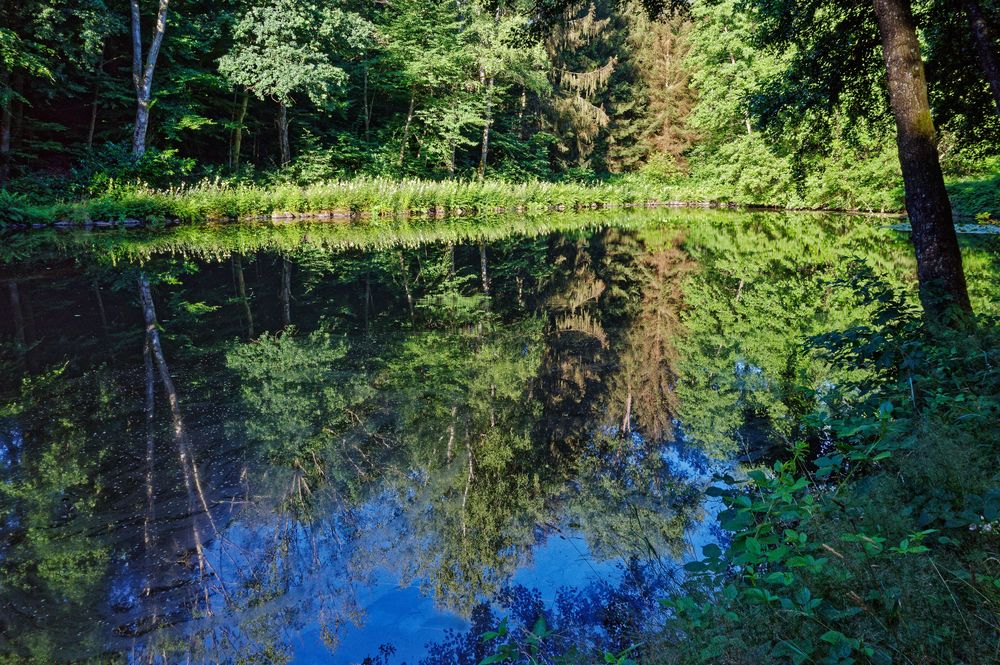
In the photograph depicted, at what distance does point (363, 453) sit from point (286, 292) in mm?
5522

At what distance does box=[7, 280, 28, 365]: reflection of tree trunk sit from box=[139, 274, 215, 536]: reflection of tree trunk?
1.07 metres

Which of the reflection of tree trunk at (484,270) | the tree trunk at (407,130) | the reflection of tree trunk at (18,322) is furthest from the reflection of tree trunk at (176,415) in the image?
the tree trunk at (407,130)

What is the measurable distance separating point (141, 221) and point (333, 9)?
36.2 ft

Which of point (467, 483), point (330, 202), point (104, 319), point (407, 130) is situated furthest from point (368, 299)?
point (407, 130)

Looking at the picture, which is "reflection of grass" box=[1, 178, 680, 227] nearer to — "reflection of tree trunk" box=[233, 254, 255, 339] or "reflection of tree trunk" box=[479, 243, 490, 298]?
"reflection of tree trunk" box=[233, 254, 255, 339]

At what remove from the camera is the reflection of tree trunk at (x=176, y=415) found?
11.2 feet

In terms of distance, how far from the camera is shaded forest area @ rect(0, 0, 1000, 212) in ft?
24.9

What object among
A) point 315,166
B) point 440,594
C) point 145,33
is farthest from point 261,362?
point 145,33

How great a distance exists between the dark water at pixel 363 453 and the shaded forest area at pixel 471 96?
3.21 metres

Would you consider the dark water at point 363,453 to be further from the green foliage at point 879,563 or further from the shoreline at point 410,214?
the shoreline at point 410,214

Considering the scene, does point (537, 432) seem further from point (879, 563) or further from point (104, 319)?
point (104, 319)

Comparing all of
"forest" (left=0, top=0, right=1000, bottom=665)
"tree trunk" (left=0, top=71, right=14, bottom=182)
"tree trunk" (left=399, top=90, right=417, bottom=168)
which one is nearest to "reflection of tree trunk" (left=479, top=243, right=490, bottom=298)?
"forest" (left=0, top=0, right=1000, bottom=665)

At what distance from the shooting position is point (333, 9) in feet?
73.8

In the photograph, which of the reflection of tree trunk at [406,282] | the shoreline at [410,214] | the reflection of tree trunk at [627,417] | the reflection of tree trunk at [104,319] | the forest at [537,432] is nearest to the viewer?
the forest at [537,432]
